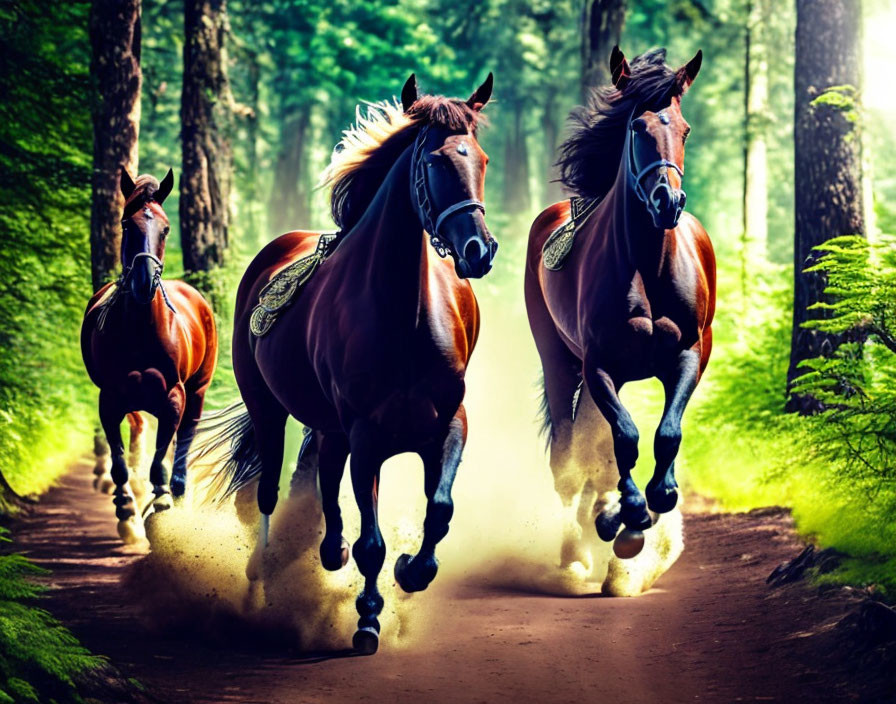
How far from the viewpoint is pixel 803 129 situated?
38.4 feet

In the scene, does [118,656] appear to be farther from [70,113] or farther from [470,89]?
[470,89]

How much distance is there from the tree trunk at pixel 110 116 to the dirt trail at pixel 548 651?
527 cm

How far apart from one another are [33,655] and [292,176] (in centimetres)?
3212

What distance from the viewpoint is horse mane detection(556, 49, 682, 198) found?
26.8 feet

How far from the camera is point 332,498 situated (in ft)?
26.8

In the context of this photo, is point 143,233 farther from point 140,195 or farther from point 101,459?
point 101,459

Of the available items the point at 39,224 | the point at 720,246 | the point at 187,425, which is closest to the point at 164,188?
the point at 187,425

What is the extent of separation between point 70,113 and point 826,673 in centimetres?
1217

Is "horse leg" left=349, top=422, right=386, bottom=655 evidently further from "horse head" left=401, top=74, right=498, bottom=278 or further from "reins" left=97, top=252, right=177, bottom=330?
"reins" left=97, top=252, right=177, bottom=330

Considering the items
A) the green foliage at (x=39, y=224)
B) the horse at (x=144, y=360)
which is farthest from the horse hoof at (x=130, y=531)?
the green foliage at (x=39, y=224)

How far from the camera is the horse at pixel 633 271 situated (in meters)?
7.72

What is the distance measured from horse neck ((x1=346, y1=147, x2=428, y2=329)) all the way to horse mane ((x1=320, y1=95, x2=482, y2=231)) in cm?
28

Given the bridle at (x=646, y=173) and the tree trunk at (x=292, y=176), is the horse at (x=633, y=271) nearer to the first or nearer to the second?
the bridle at (x=646, y=173)

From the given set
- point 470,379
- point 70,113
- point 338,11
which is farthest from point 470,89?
point 70,113
